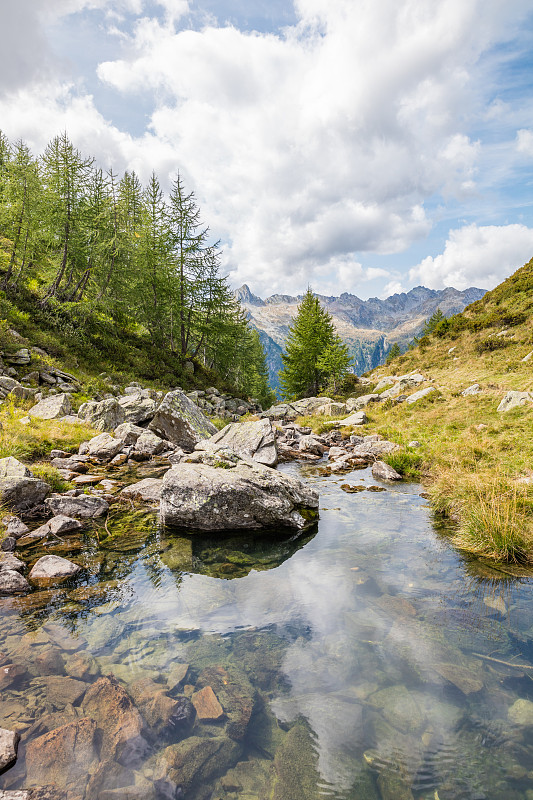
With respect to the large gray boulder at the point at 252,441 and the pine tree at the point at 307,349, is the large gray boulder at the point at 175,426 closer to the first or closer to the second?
the large gray boulder at the point at 252,441

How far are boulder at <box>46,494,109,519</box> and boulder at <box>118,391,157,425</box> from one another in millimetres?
8693

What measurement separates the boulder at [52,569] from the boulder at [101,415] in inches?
364

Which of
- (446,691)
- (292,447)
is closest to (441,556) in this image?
(446,691)

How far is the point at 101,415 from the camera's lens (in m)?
15.5

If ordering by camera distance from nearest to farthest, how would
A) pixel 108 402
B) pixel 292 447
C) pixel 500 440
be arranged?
pixel 500 440, pixel 108 402, pixel 292 447

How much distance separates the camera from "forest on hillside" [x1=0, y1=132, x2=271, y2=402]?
25141 millimetres

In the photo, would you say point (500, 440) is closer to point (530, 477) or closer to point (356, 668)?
point (530, 477)

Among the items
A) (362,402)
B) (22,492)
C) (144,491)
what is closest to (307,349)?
(362,402)

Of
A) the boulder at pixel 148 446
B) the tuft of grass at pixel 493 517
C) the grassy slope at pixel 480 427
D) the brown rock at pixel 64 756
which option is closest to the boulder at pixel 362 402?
the grassy slope at pixel 480 427

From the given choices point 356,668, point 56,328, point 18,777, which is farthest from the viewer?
point 56,328

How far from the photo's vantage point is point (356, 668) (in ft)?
15.3

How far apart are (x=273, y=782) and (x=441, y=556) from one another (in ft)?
18.3

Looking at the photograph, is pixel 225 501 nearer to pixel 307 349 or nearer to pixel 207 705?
pixel 207 705

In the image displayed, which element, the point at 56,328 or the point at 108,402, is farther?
the point at 56,328
